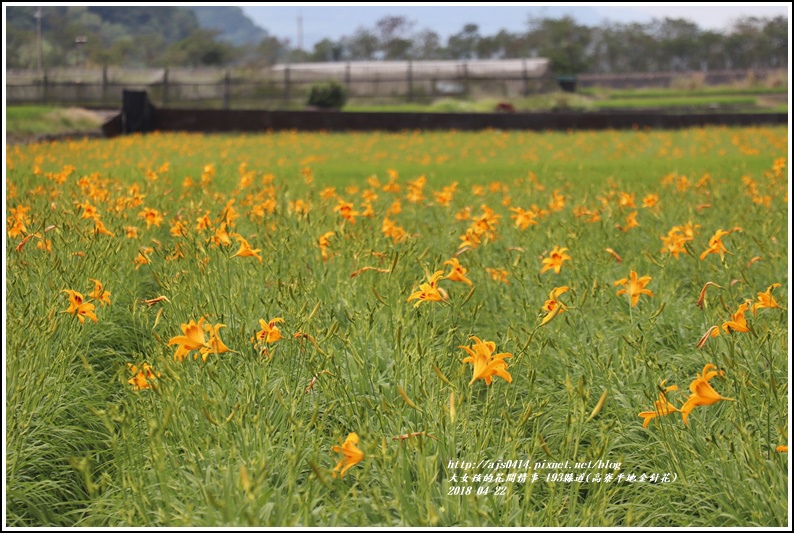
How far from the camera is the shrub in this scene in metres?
25.7

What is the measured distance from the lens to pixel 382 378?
8.38 ft

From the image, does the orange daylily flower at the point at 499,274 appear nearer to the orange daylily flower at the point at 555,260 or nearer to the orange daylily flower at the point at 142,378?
the orange daylily flower at the point at 555,260

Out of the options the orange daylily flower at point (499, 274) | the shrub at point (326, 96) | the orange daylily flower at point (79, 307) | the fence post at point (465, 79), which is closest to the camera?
the orange daylily flower at point (79, 307)

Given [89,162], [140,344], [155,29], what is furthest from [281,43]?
[140,344]

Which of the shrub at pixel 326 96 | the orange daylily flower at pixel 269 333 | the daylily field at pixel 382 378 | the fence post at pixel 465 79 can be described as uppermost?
the fence post at pixel 465 79

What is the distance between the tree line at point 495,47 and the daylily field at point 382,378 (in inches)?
2300

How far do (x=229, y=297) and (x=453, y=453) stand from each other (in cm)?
121

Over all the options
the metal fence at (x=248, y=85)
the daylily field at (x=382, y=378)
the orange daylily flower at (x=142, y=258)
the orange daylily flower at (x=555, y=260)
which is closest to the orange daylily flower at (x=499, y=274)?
the daylily field at (x=382, y=378)

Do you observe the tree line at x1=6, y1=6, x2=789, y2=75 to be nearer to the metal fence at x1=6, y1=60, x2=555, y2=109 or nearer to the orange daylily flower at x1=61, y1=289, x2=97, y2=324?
the metal fence at x1=6, y1=60, x2=555, y2=109

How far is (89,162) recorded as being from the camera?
981 cm

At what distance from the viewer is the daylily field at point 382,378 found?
1.79 metres

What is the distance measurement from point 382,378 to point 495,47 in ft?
282

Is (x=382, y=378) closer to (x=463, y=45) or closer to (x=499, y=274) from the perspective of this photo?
(x=499, y=274)

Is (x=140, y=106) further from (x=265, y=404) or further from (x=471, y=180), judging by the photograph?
(x=265, y=404)
